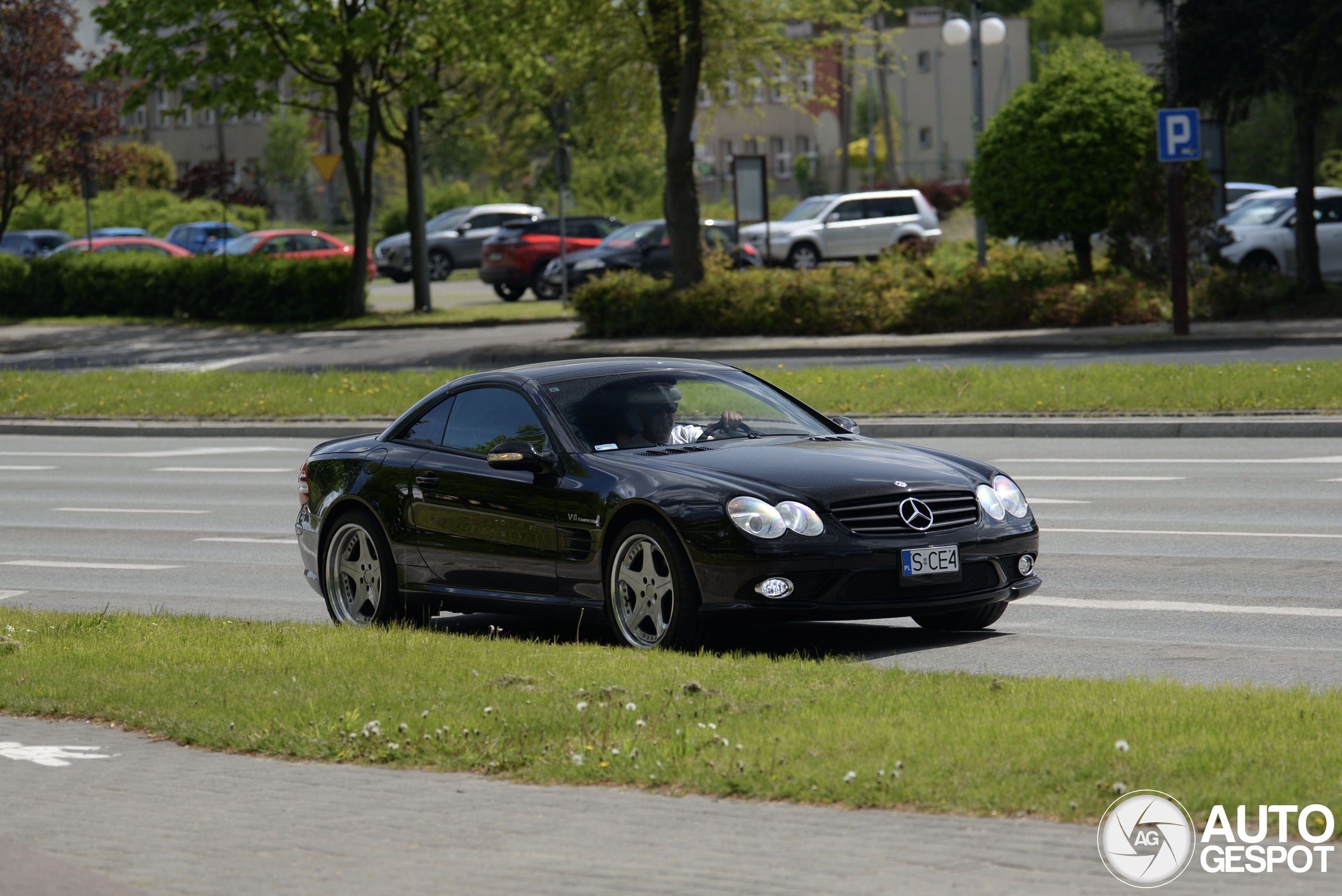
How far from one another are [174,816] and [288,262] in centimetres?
3624

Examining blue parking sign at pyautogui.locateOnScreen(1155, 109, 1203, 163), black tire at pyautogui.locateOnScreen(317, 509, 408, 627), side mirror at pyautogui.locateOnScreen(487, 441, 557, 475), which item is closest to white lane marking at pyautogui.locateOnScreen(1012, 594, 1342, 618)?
side mirror at pyautogui.locateOnScreen(487, 441, 557, 475)

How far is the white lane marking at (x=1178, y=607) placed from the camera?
9.05 m

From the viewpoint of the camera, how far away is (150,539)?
14.1 metres

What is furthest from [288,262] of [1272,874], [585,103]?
[1272,874]

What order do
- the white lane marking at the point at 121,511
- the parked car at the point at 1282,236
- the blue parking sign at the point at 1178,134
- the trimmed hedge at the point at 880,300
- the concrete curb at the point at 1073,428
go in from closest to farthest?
the white lane marking at the point at 121,511 < the concrete curb at the point at 1073,428 < the blue parking sign at the point at 1178,134 < the trimmed hedge at the point at 880,300 < the parked car at the point at 1282,236

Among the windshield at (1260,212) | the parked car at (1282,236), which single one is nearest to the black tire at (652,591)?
the parked car at (1282,236)

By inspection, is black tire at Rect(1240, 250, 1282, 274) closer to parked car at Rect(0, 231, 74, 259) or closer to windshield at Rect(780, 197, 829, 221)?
windshield at Rect(780, 197, 829, 221)

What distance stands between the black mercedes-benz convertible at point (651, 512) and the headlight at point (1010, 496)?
1 cm

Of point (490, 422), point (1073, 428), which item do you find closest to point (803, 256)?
point (1073, 428)

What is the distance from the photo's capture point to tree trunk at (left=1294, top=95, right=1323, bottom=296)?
28.8 metres

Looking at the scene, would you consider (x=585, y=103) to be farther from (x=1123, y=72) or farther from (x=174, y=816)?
(x=174, y=816)

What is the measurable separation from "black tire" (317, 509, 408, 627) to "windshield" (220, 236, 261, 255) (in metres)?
40.2

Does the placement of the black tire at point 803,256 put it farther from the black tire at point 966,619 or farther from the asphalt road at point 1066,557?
the black tire at point 966,619

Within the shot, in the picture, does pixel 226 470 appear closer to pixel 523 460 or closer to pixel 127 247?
pixel 523 460
